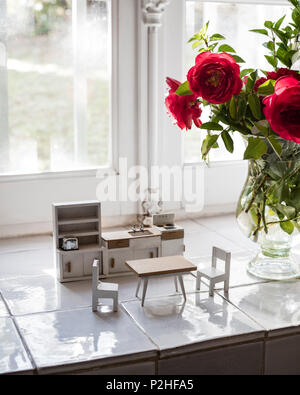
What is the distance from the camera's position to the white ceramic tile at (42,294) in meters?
1.12

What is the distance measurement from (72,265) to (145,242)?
0.50 feet

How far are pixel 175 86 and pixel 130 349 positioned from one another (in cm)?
45

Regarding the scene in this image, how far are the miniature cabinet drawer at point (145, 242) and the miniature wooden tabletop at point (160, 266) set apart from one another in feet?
0.35

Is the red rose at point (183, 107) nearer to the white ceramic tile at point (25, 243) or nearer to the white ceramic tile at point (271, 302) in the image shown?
the white ceramic tile at point (271, 302)

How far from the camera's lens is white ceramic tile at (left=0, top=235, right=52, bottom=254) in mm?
1478

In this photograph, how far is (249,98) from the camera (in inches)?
39.8

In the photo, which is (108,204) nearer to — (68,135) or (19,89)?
(68,135)

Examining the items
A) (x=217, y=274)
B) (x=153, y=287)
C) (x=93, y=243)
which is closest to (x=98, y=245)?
(x=93, y=243)

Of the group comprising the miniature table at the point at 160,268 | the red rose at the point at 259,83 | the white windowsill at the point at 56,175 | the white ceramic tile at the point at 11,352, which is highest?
the red rose at the point at 259,83

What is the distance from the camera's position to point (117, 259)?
1.26 meters

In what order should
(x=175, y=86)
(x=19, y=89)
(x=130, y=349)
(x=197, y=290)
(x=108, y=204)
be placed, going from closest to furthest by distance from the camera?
(x=130, y=349)
(x=175, y=86)
(x=197, y=290)
(x=19, y=89)
(x=108, y=204)

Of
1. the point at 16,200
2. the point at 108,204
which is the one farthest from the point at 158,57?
the point at 16,200

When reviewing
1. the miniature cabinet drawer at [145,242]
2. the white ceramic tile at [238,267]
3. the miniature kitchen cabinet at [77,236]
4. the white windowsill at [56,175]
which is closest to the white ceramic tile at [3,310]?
the miniature kitchen cabinet at [77,236]

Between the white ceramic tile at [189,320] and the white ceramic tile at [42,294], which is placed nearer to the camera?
the white ceramic tile at [189,320]
